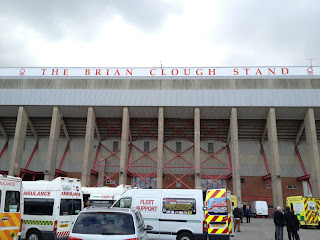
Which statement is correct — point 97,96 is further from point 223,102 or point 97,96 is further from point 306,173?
point 306,173

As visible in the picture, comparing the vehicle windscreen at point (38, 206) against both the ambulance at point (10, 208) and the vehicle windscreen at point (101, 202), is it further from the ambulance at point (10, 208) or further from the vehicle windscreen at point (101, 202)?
the vehicle windscreen at point (101, 202)

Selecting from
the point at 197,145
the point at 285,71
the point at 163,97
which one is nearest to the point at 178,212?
the point at 197,145

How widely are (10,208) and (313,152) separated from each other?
98.3 ft

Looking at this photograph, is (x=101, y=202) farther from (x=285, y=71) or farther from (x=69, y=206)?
(x=285, y=71)

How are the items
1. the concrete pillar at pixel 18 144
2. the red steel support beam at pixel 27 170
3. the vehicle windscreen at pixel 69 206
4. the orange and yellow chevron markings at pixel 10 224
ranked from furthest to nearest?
1. the red steel support beam at pixel 27 170
2. the concrete pillar at pixel 18 144
3. the vehicle windscreen at pixel 69 206
4. the orange and yellow chevron markings at pixel 10 224

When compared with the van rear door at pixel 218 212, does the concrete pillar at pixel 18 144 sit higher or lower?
higher

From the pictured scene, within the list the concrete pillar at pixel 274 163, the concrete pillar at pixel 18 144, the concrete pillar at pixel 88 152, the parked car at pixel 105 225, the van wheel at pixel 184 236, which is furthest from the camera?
the concrete pillar at pixel 18 144

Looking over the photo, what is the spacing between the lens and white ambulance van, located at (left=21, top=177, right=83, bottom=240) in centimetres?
1088

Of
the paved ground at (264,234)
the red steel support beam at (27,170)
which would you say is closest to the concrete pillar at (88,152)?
the red steel support beam at (27,170)

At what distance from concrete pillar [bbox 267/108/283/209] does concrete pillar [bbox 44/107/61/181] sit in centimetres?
2364

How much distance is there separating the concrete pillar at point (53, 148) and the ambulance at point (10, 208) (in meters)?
21.6

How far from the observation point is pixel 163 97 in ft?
105

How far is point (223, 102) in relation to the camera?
103ft

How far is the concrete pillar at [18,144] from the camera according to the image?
99.1 ft
